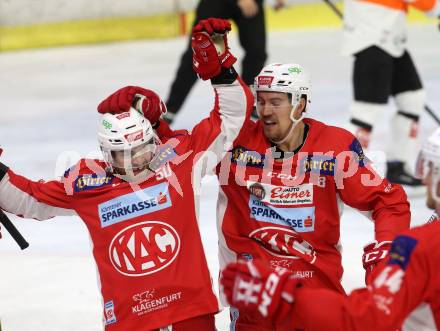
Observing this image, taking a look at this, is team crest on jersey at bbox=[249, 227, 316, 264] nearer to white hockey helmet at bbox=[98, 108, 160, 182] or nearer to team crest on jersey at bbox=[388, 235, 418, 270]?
white hockey helmet at bbox=[98, 108, 160, 182]

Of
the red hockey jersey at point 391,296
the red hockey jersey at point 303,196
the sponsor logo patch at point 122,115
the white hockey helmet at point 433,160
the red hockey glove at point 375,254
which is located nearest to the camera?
the red hockey jersey at point 391,296

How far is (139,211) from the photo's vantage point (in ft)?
9.87

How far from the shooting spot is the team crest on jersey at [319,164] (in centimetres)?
318

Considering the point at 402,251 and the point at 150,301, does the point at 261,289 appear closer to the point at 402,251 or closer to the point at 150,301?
the point at 402,251

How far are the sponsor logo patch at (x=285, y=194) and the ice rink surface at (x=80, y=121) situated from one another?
0.65 meters

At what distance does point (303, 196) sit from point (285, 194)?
2.1 inches

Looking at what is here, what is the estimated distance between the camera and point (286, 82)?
3221 millimetres

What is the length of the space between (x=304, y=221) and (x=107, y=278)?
2.03 ft

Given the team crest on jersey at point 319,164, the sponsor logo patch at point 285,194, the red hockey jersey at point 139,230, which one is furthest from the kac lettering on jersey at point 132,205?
the team crest on jersey at point 319,164

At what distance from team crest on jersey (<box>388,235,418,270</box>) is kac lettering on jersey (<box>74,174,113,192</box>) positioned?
3.64 feet

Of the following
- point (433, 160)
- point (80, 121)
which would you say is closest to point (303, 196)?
point (433, 160)

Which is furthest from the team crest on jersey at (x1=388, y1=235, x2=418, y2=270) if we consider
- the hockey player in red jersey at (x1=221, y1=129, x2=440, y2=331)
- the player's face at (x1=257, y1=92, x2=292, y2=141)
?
the player's face at (x1=257, y1=92, x2=292, y2=141)

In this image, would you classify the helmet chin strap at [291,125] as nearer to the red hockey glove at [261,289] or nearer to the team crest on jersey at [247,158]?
the team crest on jersey at [247,158]

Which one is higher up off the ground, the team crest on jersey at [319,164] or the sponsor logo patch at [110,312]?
the team crest on jersey at [319,164]
